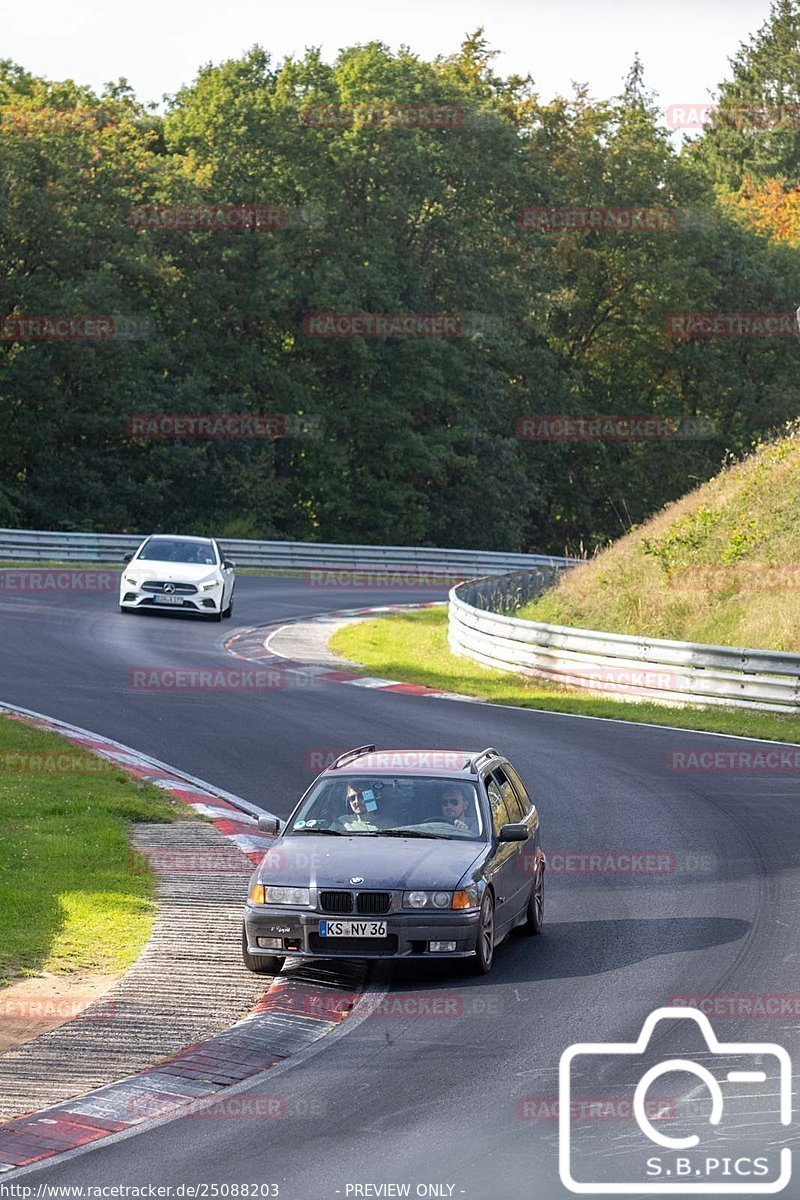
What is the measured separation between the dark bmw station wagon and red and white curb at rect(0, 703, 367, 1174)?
1.13 feet

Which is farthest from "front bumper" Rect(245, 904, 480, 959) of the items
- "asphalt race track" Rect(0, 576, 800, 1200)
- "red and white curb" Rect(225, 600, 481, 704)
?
"red and white curb" Rect(225, 600, 481, 704)

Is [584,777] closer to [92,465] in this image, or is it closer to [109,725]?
[109,725]

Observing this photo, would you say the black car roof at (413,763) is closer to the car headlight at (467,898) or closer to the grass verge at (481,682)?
the car headlight at (467,898)

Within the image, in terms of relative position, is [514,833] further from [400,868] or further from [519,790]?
[519,790]

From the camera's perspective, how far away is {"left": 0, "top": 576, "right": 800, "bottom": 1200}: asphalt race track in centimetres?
745

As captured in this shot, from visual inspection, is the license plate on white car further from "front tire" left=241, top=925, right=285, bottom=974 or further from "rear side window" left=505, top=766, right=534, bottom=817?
"rear side window" left=505, top=766, right=534, bottom=817

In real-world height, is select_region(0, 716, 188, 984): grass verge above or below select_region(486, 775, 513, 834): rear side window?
below

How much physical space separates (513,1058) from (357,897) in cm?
203

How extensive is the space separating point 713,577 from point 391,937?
2129 centimetres

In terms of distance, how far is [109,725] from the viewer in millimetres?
21984

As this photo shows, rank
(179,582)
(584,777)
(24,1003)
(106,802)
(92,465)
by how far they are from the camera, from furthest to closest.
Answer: (92,465), (179,582), (584,777), (106,802), (24,1003)

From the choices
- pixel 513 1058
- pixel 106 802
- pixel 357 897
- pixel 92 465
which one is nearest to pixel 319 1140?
pixel 513 1058

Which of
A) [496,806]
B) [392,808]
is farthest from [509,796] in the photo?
[392,808]

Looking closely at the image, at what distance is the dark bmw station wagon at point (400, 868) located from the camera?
10.8m
